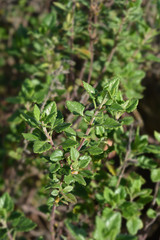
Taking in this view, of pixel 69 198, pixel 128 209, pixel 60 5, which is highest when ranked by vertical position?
pixel 60 5

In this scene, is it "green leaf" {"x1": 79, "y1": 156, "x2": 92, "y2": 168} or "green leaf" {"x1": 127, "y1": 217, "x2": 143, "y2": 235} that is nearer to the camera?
"green leaf" {"x1": 79, "y1": 156, "x2": 92, "y2": 168}

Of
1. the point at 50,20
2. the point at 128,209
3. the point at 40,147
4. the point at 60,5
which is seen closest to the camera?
the point at 40,147

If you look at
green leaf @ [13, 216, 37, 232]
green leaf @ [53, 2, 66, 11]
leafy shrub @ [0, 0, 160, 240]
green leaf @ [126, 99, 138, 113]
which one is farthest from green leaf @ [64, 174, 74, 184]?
green leaf @ [53, 2, 66, 11]

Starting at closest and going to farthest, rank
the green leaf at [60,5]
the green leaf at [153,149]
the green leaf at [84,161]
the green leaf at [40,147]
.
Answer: the green leaf at [40,147] < the green leaf at [84,161] < the green leaf at [153,149] < the green leaf at [60,5]

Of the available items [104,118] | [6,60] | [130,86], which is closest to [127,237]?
[104,118]

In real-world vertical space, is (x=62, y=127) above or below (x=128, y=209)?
above

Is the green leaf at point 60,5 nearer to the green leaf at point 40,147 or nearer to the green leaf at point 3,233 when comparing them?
the green leaf at point 40,147

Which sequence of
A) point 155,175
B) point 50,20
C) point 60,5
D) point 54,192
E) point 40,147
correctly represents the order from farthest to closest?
point 50,20 < point 60,5 < point 155,175 < point 54,192 < point 40,147

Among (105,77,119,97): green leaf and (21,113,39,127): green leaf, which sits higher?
(105,77,119,97): green leaf

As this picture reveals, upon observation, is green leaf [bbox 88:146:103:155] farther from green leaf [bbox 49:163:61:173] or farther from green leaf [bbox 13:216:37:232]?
green leaf [bbox 13:216:37:232]

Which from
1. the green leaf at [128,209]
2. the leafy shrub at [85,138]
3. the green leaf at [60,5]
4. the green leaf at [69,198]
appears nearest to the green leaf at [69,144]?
the leafy shrub at [85,138]

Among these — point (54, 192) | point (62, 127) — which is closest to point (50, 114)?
point (62, 127)

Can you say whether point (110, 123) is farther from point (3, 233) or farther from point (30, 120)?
point (3, 233)
